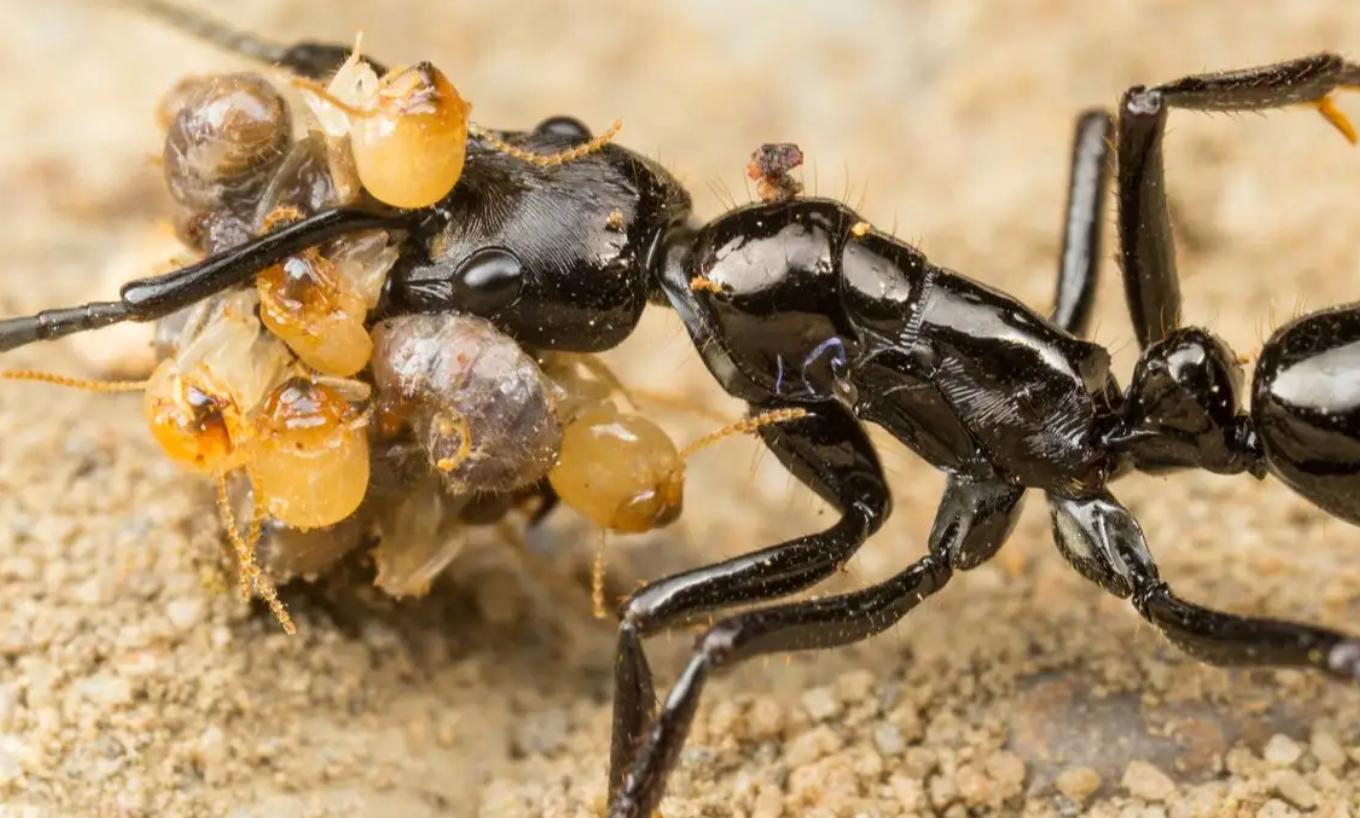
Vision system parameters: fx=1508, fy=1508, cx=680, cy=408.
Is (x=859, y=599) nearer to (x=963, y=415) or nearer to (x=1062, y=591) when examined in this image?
(x=963, y=415)

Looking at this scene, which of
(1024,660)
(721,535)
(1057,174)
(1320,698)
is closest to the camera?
(1320,698)

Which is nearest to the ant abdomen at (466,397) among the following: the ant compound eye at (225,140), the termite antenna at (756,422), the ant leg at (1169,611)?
the termite antenna at (756,422)

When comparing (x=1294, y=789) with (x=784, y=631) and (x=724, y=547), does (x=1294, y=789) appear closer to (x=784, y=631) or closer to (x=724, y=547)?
(x=784, y=631)

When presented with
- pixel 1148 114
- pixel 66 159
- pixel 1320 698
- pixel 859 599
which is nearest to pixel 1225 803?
pixel 1320 698

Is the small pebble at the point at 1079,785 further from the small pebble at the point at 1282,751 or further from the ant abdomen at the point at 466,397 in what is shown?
the ant abdomen at the point at 466,397

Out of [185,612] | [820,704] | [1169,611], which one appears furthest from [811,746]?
[185,612]


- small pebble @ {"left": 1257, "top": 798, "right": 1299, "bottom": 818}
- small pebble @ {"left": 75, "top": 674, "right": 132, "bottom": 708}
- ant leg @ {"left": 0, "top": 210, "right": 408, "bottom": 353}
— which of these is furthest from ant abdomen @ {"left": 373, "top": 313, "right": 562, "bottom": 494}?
small pebble @ {"left": 1257, "top": 798, "right": 1299, "bottom": 818}

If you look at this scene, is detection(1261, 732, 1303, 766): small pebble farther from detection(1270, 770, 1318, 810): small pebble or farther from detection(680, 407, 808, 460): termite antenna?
detection(680, 407, 808, 460): termite antenna
